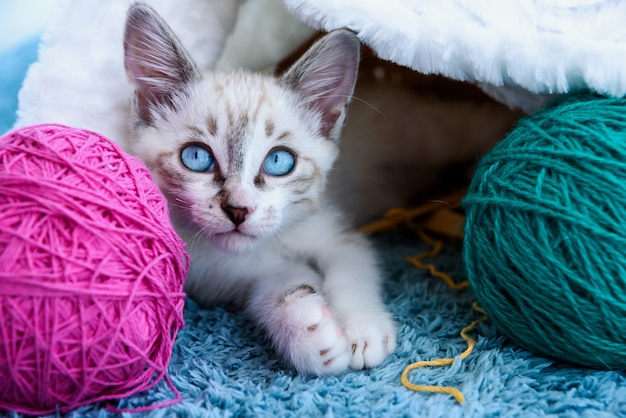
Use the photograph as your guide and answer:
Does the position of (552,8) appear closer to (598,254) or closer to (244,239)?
(598,254)

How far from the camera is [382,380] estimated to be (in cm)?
91

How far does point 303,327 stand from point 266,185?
26 centimetres

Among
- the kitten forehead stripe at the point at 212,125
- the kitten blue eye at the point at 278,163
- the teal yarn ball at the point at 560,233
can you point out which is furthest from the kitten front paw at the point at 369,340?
the kitten forehead stripe at the point at 212,125

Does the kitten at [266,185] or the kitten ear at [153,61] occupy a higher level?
the kitten ear at [153,61]

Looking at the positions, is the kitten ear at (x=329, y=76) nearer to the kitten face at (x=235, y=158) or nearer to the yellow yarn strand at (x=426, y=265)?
the kitten face at (x=235, y=158)

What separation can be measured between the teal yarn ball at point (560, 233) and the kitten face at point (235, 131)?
0.36 meters

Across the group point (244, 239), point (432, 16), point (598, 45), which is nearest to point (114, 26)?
point (244, 239)

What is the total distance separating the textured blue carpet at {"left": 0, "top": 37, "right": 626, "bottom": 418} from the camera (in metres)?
0.81

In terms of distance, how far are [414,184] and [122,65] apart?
37.7 inches

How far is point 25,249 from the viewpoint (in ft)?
2.35

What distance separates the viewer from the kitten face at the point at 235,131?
99cm

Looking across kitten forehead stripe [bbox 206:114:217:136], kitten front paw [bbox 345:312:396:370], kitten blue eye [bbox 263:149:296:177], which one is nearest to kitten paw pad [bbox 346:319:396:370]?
kitten front paw [bbox 345:312:396:370]

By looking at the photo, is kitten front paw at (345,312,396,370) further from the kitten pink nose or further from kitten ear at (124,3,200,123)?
kitten ear at (124,3,200,123)

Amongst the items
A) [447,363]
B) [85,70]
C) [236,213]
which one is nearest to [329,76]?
[236,213]
